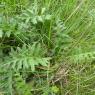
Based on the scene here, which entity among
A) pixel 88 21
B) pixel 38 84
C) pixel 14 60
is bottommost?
pixel 38 84

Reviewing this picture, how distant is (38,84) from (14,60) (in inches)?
8.9

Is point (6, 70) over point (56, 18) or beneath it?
beneath

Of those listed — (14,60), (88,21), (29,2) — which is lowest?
(14,60)

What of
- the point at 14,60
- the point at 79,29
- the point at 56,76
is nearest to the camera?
the point at 14,60

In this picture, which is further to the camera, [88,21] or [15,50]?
[88,21]

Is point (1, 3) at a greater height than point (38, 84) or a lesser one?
greater

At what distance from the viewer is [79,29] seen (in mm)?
2152

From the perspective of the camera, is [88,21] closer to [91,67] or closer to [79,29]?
[79,29]

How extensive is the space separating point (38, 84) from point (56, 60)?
221 mm

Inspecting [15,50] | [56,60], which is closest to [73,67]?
[56,60]

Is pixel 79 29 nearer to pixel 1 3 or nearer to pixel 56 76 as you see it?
pixel 56 76

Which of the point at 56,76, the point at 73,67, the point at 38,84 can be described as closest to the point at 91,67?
the point at 73,67

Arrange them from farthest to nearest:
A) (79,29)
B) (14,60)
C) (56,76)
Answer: (79,29), (56,76), (14,60)

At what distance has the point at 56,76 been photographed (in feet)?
6.43
